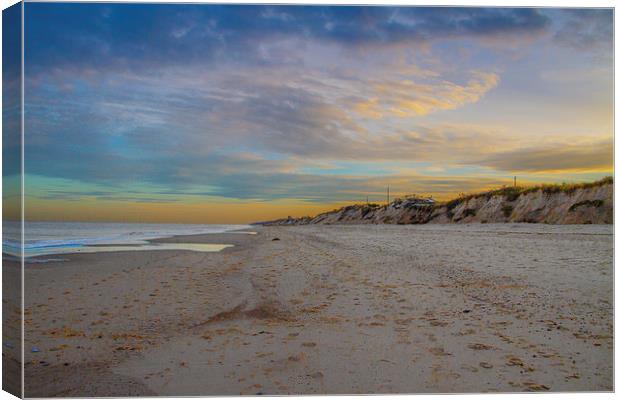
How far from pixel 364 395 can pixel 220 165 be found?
8.05ft

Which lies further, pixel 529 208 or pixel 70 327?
pixel 529 208

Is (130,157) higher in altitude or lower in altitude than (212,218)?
higher

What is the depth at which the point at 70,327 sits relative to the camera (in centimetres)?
363

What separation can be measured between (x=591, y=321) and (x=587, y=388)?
2.22 ft

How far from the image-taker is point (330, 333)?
11.5 ft

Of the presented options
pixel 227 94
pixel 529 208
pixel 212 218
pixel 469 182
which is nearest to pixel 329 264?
pixel 212 218

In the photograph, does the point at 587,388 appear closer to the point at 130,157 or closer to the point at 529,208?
the point at 130,157

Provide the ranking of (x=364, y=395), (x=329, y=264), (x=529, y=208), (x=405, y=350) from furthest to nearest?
1. (x=529, y=208)
2. (x=329, y=264)
3. (x=405, y=350)
4. (x=364, y=395)

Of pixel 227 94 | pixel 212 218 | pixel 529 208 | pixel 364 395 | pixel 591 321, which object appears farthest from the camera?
pixel 529 208

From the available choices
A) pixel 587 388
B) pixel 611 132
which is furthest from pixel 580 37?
pixel 587 388

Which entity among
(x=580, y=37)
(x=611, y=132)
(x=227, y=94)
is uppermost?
(x=580, y=37)

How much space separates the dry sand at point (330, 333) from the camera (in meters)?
2.94

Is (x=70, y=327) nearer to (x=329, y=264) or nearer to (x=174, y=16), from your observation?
(x=174, y=16)

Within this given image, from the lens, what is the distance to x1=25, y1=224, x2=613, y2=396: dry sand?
9.66 ft
